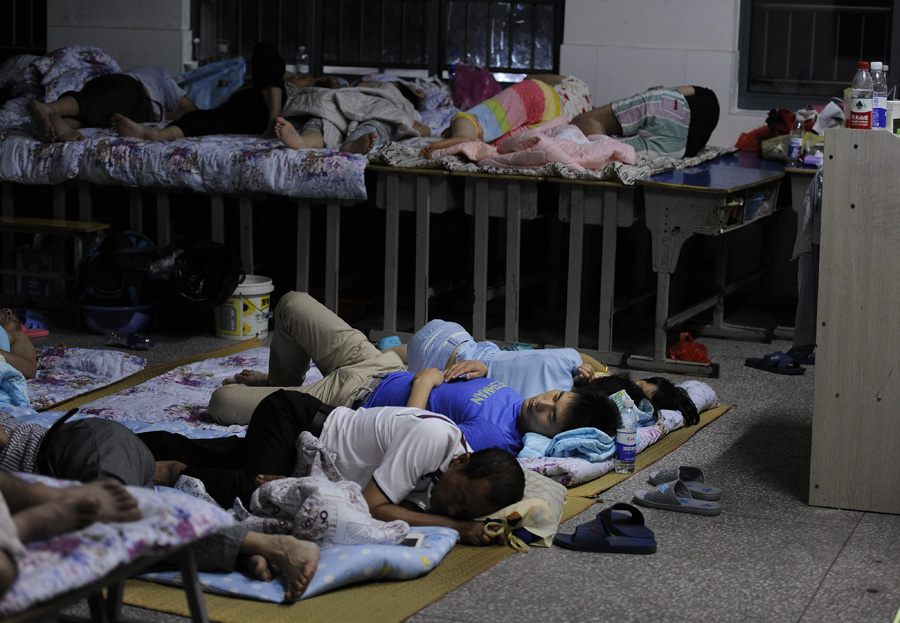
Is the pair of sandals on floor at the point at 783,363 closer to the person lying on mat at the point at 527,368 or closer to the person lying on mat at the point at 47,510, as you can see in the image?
the person lying on mat at the point at 527,368

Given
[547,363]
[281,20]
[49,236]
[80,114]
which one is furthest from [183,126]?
[547,363]

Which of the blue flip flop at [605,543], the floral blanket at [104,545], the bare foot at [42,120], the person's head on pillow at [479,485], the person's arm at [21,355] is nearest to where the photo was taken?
the floral blanket at [104,545]

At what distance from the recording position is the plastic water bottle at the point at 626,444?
339 cm

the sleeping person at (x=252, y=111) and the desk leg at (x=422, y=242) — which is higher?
the sleeping person at (x=252, y=111)

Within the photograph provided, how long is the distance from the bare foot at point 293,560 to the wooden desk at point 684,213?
252 cm

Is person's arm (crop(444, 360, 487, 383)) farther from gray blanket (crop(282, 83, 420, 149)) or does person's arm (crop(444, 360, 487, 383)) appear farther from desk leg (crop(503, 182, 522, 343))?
gray blanket (crop(282, 83, 420, 149))

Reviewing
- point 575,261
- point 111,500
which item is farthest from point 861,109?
point 111,500

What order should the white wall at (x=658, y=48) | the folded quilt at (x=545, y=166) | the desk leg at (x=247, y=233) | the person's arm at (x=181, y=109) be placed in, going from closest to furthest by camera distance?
1. the folded quilt at (x=545, y=166)
2. the desk leg at (x=247, y=233)
3. the white wall at (x=658, y=48)
4. the person's arm at (x=181, y=109)

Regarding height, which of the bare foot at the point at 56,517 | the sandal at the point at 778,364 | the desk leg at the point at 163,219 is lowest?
the sandal at the point at 778,364

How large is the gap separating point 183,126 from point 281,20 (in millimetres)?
1508

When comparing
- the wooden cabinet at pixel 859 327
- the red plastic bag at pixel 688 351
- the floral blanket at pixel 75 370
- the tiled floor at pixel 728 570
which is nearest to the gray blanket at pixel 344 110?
the floral blanket at pixel 75 370

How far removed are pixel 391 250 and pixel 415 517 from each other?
253cm

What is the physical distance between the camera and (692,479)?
3270mm

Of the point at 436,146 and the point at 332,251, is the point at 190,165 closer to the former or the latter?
the point at 332,251
